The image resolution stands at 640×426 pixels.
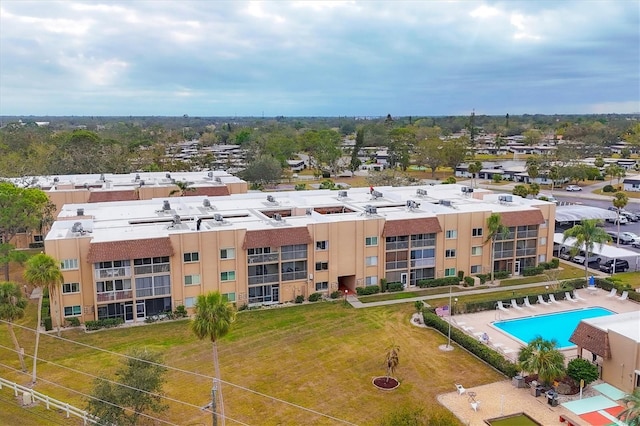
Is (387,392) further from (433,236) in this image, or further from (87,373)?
(433,236)

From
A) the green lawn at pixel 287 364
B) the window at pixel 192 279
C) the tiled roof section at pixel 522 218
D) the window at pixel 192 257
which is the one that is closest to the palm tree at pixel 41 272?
the green lawn at pixel 287 364

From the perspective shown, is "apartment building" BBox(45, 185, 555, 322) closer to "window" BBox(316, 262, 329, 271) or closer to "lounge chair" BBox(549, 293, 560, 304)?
"window" BBox(316, 262, 329, 271)

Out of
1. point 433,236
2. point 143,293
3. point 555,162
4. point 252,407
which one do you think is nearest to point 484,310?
point 433,236

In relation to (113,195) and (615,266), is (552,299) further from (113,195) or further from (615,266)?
(113,195)

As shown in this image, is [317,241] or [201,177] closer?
[317,241]

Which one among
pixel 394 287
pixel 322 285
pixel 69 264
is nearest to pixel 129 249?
pixel 69 264

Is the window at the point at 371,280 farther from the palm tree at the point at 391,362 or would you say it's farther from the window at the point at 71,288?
the window at the point at 71,288
